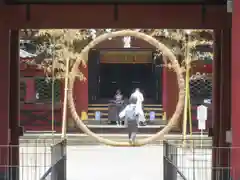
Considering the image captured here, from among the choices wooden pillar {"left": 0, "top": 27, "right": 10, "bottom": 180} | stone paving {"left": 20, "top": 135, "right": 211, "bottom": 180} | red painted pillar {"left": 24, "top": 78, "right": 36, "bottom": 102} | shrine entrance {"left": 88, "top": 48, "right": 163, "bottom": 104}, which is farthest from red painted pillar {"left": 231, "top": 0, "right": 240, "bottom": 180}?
red painted pillar {"left": 24, "top": 78, "right": 36, "bottom": 102}

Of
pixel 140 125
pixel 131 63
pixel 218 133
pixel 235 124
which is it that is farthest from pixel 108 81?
pixel 235 124

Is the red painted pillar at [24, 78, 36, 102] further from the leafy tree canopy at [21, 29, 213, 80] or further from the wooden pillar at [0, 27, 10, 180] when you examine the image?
the wooden pillar at [0, 27, 10, 180]

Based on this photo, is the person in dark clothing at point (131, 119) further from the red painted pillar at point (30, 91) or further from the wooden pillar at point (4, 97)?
the wooden pillar at point (4, 97)

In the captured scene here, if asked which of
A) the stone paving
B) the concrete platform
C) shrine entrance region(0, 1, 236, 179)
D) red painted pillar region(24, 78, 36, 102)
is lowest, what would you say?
the stone paving

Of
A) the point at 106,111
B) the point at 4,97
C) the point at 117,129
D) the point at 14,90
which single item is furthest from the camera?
the point at 106,111

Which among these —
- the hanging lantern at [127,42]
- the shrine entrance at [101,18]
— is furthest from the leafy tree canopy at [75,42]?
the shrine entrance at [101,18]

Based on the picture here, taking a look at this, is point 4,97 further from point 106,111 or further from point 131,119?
point 106,111

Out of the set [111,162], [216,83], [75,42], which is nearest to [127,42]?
[75,42]

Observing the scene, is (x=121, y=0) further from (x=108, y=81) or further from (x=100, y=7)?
(x=108, y=81)

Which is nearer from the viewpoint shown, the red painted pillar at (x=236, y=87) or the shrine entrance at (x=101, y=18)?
the red painted pillar at (x=236, y=87)

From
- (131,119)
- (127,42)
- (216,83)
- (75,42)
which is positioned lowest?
(131,119)

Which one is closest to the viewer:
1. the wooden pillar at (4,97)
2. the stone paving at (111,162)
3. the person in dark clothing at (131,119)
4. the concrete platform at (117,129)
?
the wooden pillar at (4,97)

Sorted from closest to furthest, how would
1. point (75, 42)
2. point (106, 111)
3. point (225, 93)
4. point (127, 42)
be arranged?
1. point (225, 93)
2. point (75, 42)
3. point (127, 42)
4. point (106, 111)

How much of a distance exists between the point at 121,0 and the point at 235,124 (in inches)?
137
